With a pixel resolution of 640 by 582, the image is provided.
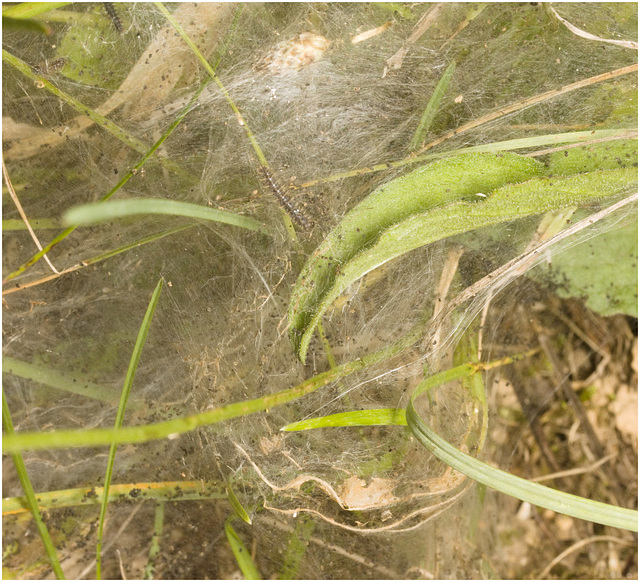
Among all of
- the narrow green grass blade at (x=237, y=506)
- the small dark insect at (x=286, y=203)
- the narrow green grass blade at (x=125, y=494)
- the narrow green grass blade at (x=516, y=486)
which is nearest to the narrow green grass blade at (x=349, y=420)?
the narrow green grass blade at (x=516, y=486)

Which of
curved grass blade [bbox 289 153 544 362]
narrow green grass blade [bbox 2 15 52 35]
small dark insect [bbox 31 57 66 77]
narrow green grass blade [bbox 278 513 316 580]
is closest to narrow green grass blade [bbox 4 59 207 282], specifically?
small dark insect [bbox 31 57 66 77]

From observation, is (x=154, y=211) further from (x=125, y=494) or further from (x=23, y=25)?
(x=125, y=494)

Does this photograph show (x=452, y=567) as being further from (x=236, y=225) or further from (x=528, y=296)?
(x=236, y=225)

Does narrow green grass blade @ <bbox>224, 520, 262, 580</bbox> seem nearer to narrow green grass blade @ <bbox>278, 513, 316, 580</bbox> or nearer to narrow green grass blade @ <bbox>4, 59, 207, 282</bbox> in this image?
narrow green grass blade @ <bbox>278, 513, 316, 580</bbox>

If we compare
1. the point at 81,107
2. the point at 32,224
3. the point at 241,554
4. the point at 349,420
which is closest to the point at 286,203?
the point at 349,420

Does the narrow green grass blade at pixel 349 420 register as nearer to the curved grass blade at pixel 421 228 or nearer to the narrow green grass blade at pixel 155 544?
the curved grass blade at pixel 421 228

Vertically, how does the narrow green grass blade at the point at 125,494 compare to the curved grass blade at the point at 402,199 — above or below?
below
